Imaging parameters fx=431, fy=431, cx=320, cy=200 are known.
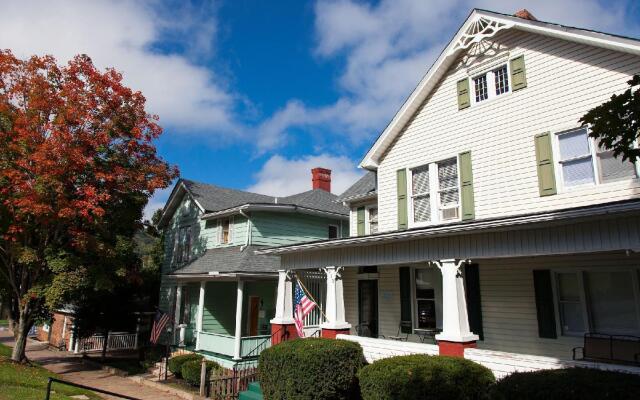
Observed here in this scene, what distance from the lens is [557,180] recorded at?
34.0 ft

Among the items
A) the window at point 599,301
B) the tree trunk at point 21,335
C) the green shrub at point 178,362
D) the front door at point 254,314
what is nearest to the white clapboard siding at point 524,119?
the window at point 599,301

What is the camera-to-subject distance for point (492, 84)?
40.4 feet

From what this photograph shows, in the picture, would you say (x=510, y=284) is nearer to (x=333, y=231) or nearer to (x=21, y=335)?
(x=333, y=231)

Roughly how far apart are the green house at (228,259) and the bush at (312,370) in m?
6.07

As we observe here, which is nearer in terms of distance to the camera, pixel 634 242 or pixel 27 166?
pixel 634 242

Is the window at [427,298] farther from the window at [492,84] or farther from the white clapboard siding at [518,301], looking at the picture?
the window at [492,84]

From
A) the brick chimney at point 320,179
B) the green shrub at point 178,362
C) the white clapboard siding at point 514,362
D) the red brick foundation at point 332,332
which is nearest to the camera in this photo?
the white clapboard siding at point 514,362

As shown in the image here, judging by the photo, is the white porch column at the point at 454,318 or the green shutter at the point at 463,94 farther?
the green shutter at the point at 463,94

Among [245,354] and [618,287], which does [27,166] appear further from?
[618,287]

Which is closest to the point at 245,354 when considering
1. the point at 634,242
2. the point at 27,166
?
the point at 27,166

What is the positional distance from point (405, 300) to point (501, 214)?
397 centimetres

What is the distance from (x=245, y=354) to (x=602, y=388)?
13.3 metres

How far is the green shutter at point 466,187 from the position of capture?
1191 cm

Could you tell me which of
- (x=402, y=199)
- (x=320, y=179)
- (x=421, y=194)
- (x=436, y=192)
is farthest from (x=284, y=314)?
(x=320, y=179)
